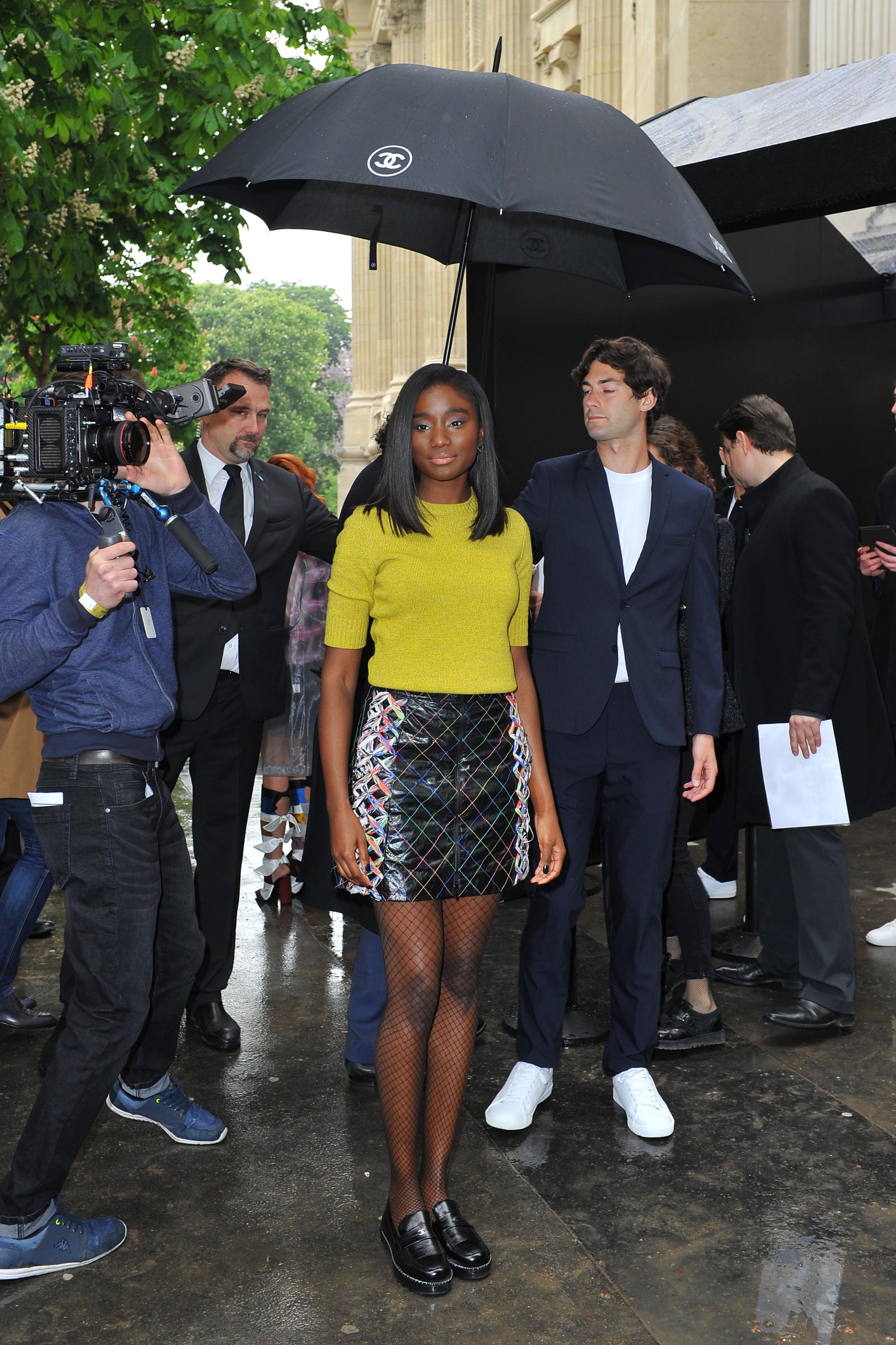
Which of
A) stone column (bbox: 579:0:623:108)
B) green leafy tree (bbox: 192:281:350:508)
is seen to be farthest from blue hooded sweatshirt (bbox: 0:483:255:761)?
green leafy tree (bbox: 192:281:350:508)

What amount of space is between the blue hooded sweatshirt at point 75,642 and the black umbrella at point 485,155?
1.00m

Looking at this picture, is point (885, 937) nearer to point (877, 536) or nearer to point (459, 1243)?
point (877, 536)

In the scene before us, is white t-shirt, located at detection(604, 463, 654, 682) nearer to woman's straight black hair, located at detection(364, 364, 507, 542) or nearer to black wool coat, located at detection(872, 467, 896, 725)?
woman's straight black hair, located at detection(364, 364, 507, 542)

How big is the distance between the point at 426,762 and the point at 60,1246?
144 cm

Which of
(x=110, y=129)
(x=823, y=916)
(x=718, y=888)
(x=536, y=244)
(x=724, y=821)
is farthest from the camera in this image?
(x=110, y=129)

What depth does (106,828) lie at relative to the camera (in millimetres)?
3154

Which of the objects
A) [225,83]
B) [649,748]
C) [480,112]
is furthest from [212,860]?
[225,83]

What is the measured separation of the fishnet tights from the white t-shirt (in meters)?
1.08

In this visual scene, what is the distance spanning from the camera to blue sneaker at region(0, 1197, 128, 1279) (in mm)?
3154

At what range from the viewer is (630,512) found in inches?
159

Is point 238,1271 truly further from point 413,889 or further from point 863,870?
point 863,870

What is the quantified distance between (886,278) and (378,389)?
25106 millimetres

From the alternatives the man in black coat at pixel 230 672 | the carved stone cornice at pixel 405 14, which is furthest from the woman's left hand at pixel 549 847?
the carved stone cornice at pixel 405 14

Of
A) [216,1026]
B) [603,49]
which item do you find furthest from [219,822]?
[603,49]
